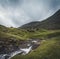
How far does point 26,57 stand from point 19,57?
13.2 ft

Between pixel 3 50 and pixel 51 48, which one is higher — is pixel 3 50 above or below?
above

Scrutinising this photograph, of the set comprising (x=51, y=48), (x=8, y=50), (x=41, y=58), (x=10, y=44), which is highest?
(x=10, y=44)

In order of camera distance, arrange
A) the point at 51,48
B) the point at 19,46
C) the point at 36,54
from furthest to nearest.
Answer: the point at 19,46, the point at 51,48, the point at 36,54

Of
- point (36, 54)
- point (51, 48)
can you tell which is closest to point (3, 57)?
point (36, 54)

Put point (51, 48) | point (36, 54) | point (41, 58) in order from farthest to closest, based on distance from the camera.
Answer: point (51, 48) → point (36, 54) → point (41, 58)

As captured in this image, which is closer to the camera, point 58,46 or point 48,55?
point 48,55

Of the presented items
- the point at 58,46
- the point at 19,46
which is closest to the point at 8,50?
the point at 19,46

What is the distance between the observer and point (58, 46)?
293 ft

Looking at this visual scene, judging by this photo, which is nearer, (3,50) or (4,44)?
(3,50)

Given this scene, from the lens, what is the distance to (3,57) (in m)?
89.3

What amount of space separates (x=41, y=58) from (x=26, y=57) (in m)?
7.40

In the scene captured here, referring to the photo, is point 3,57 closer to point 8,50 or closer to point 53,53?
point 8,50

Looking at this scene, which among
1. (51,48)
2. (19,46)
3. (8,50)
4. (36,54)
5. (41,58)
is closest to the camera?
(41,58)

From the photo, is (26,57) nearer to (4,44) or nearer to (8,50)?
(8,50)
